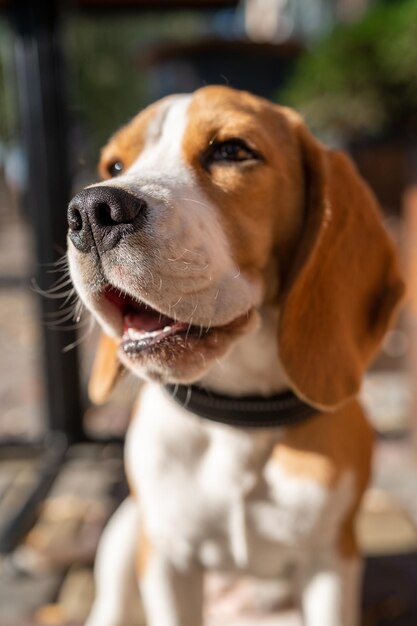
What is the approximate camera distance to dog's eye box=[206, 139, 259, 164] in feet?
4.71

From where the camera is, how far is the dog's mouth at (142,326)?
1.30 m

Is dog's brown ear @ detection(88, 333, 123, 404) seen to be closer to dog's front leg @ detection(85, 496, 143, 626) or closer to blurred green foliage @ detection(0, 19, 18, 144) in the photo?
dog's front leg @ detection(85, 496, 143, 626)

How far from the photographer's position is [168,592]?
1607mm

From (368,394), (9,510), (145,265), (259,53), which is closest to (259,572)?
(145,265)

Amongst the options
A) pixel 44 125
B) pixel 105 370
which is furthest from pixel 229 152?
pixel 44 125

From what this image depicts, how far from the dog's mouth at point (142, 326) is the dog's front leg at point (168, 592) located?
584mm

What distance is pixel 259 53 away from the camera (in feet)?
13.3

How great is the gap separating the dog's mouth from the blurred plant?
2.07m

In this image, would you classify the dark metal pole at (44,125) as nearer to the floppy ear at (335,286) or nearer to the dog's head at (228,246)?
the dog's head at (228,246)

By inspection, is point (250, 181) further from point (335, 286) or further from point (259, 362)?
point (259, 362)

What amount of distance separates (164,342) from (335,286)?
0.43 metres

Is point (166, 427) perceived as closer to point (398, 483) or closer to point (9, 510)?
point (9, 510)

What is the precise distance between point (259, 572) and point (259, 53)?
10.6 feet

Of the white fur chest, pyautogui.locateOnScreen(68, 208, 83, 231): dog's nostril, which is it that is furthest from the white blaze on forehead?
the white fur chest
